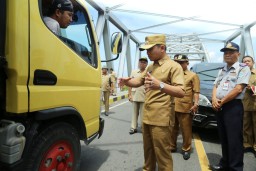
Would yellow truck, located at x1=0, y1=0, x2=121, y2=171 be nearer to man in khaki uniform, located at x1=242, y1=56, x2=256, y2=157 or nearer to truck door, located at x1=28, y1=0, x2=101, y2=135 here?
truck door, located at x1=28, y1=0, x2=101, y2=135

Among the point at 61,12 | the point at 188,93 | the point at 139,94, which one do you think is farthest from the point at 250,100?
the point at 61,12

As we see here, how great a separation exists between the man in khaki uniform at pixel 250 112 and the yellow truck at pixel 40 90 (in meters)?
2.96

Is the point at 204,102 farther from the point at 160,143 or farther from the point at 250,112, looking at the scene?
the point at 160,143

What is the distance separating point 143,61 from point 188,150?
2.18 metres

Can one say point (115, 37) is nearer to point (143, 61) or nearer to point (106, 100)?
point (143, 61)

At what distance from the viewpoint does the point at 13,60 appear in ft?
6.79

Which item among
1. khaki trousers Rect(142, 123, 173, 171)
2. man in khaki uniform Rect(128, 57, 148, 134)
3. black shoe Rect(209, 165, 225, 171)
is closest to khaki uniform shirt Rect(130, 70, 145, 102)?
man in khaki uniform Rect(128, 57, 148, 134)

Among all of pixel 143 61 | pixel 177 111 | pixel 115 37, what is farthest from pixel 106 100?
pixel 115 37

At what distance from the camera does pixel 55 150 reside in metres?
2.62

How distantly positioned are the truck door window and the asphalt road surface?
145cm

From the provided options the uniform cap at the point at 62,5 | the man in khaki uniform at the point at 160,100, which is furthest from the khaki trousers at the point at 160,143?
the uniform cap at the point at 62,5

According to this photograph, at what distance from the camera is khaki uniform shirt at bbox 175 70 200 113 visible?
4395 millimetres

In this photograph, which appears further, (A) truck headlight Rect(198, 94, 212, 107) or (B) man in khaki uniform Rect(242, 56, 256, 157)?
(A) truck headlight Rect(198, 94, 212, 107)

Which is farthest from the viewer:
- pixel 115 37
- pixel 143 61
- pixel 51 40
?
pixel 143 61
